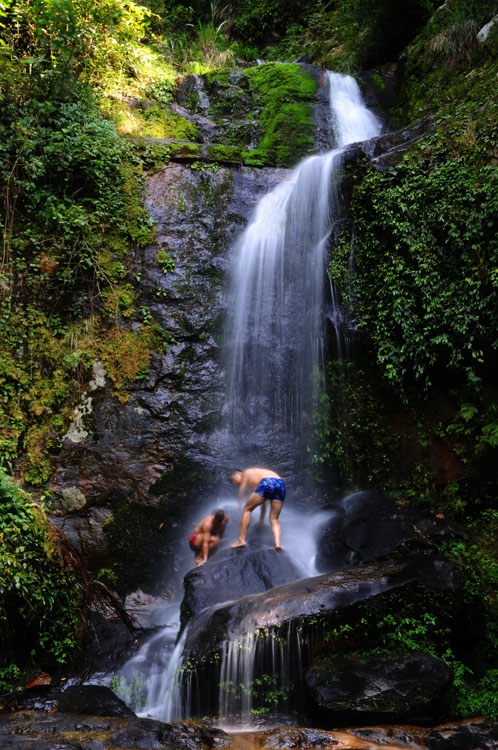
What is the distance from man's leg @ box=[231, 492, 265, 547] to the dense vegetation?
1797mm

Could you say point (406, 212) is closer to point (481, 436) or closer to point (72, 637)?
point (481, 436)

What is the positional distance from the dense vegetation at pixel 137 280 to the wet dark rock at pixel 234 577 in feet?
5.02

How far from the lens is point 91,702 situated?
4.63 meters

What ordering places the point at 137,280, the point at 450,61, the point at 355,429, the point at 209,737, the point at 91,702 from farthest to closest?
the point at 450,61, the point at 137,280, the point at 355,429, the point at 91,702, the point at 209,737

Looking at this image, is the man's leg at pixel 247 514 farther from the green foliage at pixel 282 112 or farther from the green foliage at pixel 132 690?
the green foliage at pixel 282 112

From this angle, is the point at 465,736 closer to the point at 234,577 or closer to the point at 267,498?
the point at 234,577

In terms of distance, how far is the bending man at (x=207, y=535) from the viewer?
685 cm

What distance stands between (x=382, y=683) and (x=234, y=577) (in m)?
2.25

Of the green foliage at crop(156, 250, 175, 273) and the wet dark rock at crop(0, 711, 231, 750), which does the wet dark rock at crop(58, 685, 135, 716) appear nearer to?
the wet dark rock at crop(0, 711, 231, 750)

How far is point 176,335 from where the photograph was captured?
841cm

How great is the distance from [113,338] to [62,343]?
81cm

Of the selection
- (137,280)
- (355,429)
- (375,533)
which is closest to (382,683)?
(375,533)

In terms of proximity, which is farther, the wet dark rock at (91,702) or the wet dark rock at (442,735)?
the wet dark rock at (91,702)

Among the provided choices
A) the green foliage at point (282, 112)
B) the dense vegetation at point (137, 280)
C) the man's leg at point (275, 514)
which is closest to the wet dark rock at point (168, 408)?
the dense vegetation at point (137, 280)
